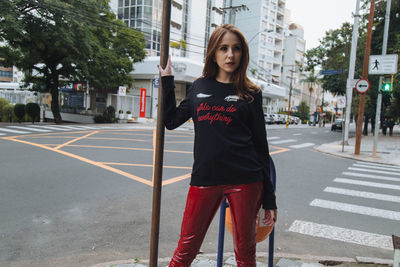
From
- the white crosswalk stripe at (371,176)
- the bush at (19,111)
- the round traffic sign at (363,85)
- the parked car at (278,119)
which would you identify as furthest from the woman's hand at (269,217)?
the parked car at (278,119)

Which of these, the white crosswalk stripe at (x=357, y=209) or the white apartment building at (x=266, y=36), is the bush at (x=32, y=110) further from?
the white apartment building at (x=266, y=36)

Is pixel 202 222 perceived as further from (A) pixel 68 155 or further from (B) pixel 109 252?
(A) pixel 68 155

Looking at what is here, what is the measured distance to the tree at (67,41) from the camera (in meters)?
17.0

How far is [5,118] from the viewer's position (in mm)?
22688

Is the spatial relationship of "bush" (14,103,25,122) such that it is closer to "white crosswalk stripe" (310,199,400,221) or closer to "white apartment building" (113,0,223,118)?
"white apartment building" (113,0,223,118)

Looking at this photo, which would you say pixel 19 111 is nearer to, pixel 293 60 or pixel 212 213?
pixel 212 213

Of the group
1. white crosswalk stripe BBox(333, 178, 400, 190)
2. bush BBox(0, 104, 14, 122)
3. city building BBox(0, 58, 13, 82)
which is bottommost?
white crosswalk stripe BBox(333, 178, 400, 190)

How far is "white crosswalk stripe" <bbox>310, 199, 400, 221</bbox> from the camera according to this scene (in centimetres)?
A: 513

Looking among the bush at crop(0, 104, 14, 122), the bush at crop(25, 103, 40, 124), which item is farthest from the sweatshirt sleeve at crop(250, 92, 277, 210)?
the bush at crop(0, 104, 14, 122)

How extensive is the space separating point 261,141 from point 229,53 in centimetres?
60

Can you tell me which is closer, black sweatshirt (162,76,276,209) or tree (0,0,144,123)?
black sweatshirt (162,76,276,209)

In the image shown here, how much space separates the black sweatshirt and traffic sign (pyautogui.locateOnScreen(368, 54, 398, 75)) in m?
11.9

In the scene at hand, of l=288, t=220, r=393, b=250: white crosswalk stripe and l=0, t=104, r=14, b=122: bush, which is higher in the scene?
l=0, t=104, r=14, b=122: bush

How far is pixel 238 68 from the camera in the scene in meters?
2.04
